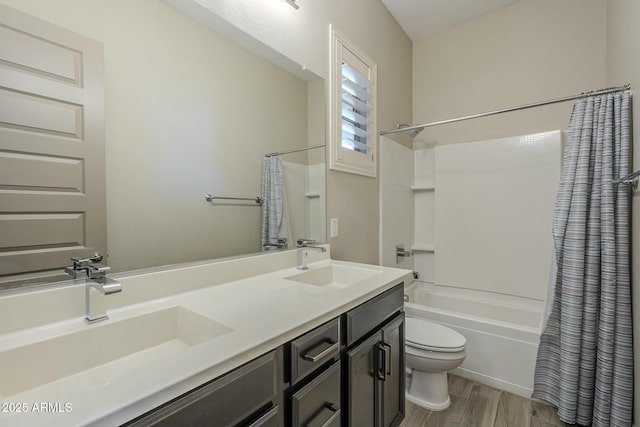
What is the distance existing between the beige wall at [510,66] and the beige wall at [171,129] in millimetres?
2157

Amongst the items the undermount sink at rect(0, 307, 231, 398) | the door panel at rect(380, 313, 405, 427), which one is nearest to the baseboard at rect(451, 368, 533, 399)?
the door panel at rect(380, 313, 405, 427)

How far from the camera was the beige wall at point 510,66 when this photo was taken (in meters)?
2.35

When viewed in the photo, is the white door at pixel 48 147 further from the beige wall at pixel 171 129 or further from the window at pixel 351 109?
the window at pixel 351 109

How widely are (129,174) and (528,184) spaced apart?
280cm

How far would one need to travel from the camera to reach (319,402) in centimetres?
89

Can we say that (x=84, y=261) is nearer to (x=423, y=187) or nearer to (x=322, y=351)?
(x=322, y=351)

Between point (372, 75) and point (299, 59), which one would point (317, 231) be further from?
point (372, 75)

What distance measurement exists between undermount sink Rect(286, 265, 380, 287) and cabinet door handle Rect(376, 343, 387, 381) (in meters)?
0.34

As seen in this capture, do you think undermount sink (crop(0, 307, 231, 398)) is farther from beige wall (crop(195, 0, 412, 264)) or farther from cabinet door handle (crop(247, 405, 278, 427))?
beige wall (crop(195, 0, 412, 264))

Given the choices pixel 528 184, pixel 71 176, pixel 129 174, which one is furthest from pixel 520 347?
pixel 71 176

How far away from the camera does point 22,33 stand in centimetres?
77

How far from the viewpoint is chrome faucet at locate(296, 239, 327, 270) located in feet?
5.19

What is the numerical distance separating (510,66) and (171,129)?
114 inches

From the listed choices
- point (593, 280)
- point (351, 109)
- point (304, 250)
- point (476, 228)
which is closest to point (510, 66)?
point (476, 228)
